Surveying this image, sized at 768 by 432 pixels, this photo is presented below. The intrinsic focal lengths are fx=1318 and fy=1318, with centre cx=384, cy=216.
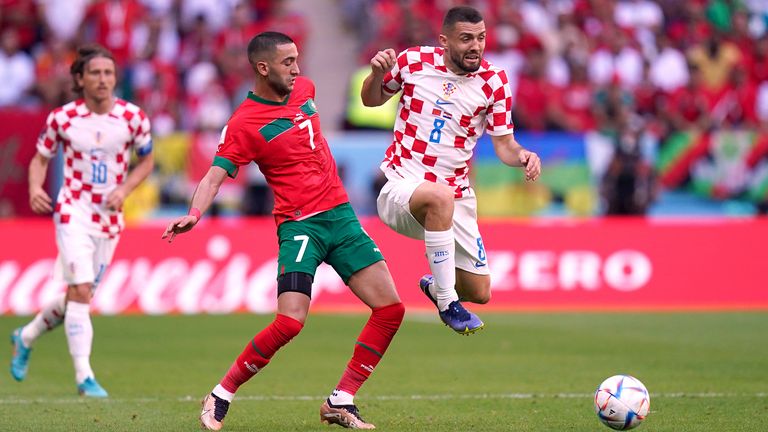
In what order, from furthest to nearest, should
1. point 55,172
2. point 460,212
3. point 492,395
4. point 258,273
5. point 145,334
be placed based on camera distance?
point 55,172 < point 258,273 < point 145,334 < point 492,395 < point 460,212

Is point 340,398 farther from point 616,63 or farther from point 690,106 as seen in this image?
point 616,63

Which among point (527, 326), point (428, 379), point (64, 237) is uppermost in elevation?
point (64, 237)

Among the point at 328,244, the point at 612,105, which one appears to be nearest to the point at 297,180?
the point at 328,244

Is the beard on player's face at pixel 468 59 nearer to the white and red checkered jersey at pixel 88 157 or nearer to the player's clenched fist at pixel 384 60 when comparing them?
the player's clenched fist at pixel 384 60

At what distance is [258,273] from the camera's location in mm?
17078

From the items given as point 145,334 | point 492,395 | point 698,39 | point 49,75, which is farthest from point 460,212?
point 698,39

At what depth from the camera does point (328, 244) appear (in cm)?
839

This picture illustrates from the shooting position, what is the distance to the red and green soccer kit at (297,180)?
827cm

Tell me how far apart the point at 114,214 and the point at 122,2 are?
1151cm

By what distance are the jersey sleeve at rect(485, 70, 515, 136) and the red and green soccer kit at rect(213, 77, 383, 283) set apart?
1302mm

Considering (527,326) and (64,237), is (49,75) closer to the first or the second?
(527,326)

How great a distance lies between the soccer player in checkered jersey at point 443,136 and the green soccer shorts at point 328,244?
572 mm

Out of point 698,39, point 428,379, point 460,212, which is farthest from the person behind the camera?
point 698,39

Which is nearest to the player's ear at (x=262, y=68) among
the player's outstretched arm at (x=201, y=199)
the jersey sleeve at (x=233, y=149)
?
the jersey sleeve at (x=233, y=149)
